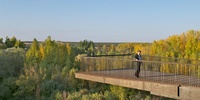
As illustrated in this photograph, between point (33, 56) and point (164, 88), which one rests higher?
point (33, 56)

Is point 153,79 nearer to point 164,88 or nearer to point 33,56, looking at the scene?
point 164,88

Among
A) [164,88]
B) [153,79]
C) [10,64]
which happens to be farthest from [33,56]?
[164,88]

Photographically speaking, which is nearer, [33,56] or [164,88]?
[164,88]

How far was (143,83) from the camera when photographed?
11828 mm

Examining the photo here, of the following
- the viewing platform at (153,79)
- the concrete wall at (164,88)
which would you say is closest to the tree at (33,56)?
the viewing platform at (153,79)

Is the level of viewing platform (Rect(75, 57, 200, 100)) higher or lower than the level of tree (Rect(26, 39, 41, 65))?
lower

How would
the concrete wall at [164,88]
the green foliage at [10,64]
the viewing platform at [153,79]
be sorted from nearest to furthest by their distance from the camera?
the concrete wall at [164,88] → the viewing platform at [153,79] → the green foliage at [10,64]

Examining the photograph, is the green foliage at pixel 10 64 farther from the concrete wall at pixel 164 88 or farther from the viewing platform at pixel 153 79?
the concrete wall at pixel 164 88

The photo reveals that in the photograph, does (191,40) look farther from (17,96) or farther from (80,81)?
(17,96)

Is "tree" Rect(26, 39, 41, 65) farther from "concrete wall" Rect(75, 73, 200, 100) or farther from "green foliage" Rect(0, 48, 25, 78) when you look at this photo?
"concrete wall" Rect(75, 73, 200, 100)

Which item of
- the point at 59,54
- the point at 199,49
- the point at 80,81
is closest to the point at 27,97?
the point at 80,81

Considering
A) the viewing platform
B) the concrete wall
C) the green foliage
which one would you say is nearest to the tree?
the green foliage

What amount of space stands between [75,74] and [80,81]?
122 cm

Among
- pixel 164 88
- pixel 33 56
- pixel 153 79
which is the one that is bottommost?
pixel 164 88
